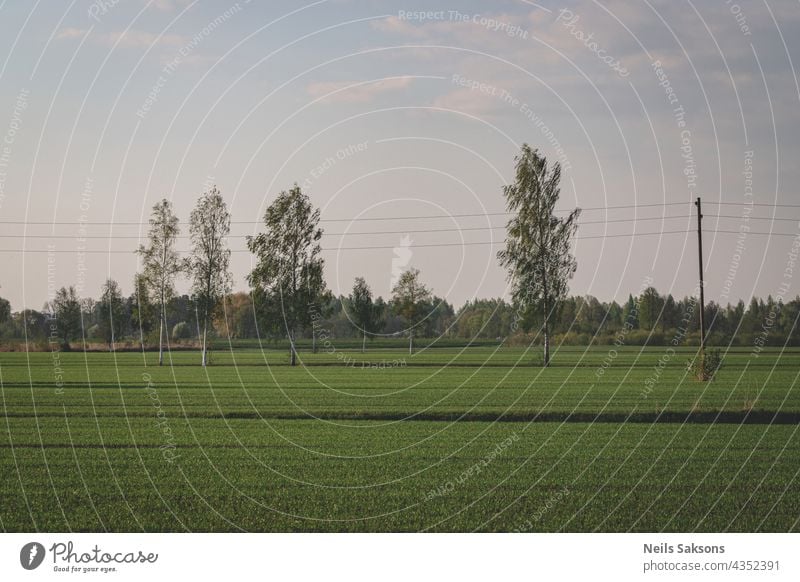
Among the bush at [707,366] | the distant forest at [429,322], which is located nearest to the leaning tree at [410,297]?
the distant forest at [429,322]

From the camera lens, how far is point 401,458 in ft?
68.2

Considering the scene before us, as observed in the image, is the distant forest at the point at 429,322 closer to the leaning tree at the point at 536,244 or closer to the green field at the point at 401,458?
the leaning tree at the point at 536,244

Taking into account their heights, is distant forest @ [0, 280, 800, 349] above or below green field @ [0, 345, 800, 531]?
above

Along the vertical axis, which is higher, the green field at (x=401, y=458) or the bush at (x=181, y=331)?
the bush at (x=181, y=331)

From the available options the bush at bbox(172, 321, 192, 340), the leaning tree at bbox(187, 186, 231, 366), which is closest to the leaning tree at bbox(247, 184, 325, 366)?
the leaning tree at bbox(187, 186, 231, 366)

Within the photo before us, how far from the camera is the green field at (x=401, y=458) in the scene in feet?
47.5

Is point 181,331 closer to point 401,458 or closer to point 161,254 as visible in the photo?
point 161,254

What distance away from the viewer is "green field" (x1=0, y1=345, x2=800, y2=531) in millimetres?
14469

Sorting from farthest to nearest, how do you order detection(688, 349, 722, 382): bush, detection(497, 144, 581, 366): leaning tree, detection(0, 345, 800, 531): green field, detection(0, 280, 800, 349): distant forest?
detection(0, 280, 800, 349): distant forest, detection(497, 144, 581, 366): leaning tree, detection(688, 349, 722, 382): bush, detection(0, 345, 800, 531): green field

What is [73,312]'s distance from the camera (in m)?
130

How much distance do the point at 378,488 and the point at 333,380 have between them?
31.7 meters

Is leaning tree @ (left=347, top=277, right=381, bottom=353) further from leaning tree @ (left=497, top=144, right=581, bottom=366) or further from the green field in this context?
the green field

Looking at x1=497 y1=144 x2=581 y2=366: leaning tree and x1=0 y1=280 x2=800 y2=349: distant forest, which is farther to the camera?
x1=0 y1=280 x2=800 y2=349: distant forest

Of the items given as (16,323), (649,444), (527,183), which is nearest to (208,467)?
(649,444)
